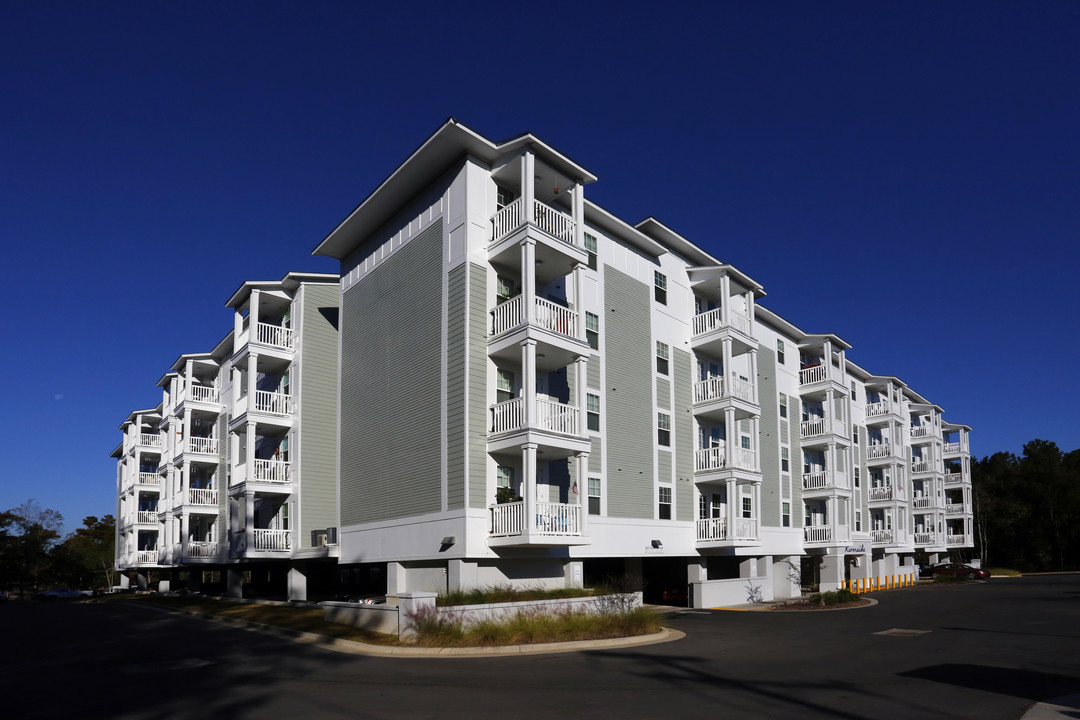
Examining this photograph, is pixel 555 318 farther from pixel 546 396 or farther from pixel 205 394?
pixel 205 394

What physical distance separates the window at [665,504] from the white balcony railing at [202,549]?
843 inches

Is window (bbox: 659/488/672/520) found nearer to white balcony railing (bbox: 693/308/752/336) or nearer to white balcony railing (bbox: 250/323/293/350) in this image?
white balcony railing (bbox: 693/308/752/336)

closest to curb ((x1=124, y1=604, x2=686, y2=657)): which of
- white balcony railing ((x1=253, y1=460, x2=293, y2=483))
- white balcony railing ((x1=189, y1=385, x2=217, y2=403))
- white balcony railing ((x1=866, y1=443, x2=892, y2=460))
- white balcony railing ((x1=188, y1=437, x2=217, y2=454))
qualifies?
white balcony railing ((x1=253, y1=460, x2=293, y2=483))

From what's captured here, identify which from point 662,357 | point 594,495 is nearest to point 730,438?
point 662,357

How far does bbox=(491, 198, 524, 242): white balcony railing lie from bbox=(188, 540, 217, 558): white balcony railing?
892 inches

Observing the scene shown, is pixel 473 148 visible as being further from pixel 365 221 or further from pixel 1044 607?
pixel 1044 607

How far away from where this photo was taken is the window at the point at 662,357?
35.2 meters

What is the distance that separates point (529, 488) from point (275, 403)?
51.9 feet

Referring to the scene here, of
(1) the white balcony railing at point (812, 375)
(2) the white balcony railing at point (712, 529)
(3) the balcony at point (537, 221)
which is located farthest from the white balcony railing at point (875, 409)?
(3) the balcony at point (537, 221)

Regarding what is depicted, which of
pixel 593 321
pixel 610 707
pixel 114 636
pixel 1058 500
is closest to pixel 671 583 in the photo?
pixel 593 321

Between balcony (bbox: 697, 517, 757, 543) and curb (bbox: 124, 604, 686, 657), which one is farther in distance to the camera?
balcony (bbox: 697, 517, 757, 543)

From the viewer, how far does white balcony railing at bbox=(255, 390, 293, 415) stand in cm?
3525

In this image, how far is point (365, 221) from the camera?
108 ft

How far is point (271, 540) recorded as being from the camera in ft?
111
